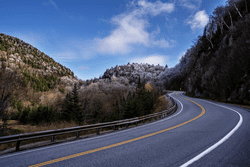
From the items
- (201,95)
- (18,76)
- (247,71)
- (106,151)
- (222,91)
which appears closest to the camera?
(106,151)

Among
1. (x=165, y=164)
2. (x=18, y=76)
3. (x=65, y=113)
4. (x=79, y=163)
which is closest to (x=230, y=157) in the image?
(x=165, y=164)

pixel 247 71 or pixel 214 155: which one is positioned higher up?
pixel 247 71

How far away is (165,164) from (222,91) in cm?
3015

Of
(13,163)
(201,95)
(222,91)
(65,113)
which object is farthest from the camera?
(201,95)

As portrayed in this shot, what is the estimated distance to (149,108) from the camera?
39938 mm

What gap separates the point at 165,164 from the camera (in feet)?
11.3

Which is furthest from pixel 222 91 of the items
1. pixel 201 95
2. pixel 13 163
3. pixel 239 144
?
pixel 13 163

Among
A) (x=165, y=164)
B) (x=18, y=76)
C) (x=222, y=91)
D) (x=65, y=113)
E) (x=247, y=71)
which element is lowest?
(x=65, y=113)

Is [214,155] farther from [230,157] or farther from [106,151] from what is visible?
[106,151]

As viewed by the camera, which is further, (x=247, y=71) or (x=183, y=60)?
(x=183, y=60)

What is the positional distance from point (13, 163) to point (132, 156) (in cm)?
375

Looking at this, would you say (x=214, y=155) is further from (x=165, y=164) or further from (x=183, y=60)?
(x=183, y=60)

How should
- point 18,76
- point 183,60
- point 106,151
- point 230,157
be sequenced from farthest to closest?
point 183,60
point 18,76
point 106,151
point 230,157

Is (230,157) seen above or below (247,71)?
below
